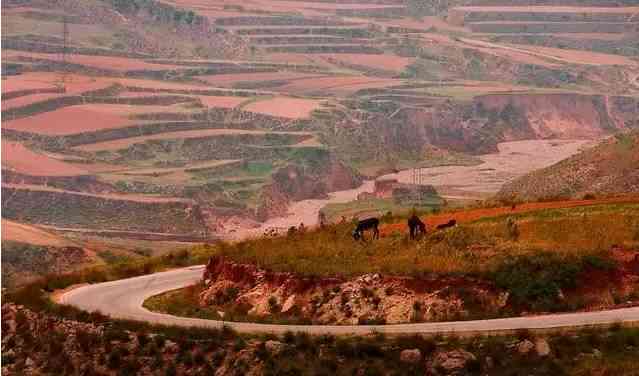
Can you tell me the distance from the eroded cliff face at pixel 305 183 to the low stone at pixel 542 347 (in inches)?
4435

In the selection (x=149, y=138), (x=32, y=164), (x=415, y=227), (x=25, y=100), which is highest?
(x=415, y=227)

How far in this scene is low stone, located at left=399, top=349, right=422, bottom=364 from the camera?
37.3 metres

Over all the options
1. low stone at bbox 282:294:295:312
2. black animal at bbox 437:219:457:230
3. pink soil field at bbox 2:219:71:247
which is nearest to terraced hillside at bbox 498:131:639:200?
pink soil field at bbox 2:219:71:247

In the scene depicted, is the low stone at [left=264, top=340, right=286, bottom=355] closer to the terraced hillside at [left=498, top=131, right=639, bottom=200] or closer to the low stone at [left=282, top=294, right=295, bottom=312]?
the low stone at [left=282, top=294, right=295, bottom=312]

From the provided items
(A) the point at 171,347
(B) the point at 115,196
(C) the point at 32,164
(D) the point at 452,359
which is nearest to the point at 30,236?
Result: (B) the point at 115,196

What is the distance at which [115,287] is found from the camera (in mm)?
52656

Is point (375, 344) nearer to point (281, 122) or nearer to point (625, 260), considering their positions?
point (625, 260)

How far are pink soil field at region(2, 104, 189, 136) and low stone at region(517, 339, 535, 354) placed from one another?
462 feet

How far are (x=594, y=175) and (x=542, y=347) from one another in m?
71.9

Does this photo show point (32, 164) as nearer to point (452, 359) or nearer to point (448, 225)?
point (448, 225)

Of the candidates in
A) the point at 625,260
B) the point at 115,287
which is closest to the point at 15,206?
the point at 115,287

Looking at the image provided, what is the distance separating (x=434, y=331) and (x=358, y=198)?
114 meters

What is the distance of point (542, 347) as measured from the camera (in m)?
Result: 36.8

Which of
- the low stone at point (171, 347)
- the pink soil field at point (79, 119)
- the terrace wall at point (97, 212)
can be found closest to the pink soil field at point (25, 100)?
the pink soil field at point (79, 119)
